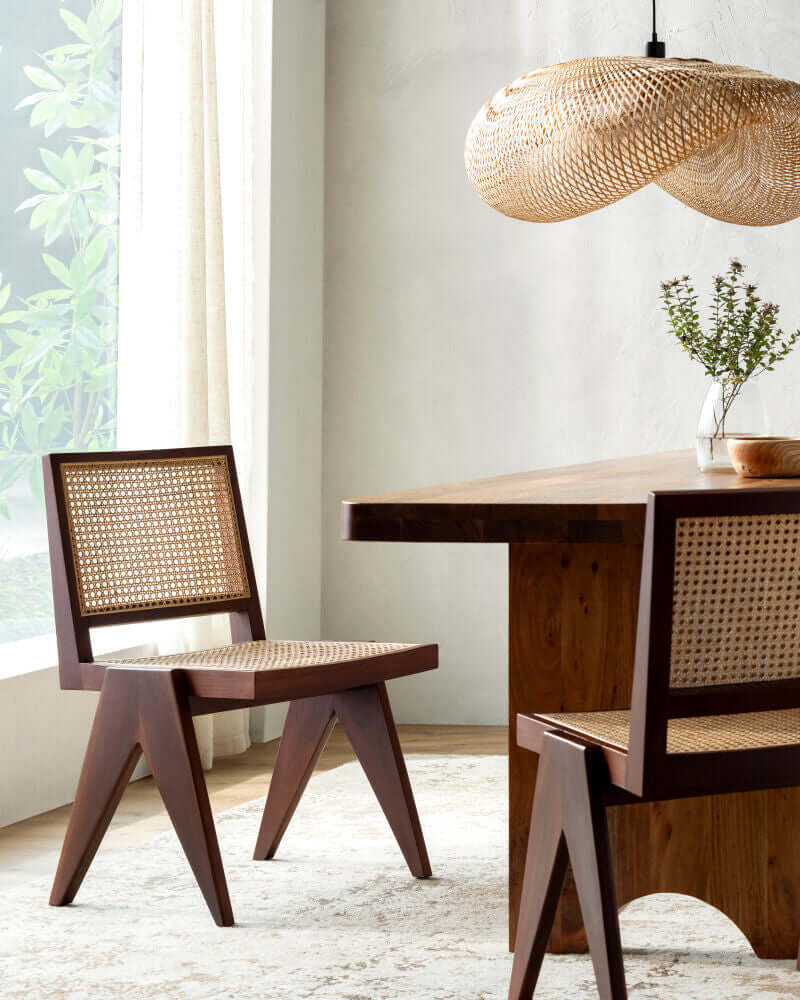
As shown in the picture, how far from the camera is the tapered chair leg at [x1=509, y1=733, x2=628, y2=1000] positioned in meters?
1.69

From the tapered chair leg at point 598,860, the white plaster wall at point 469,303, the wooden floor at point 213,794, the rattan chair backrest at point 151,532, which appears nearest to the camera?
the tapered chair leg at point 598,860

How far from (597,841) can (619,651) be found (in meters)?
0.45

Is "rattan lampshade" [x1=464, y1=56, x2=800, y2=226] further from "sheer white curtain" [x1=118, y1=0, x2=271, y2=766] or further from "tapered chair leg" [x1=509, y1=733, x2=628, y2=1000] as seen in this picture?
"sheer white curtain" [x1=118, y1=0, x2=271, y2=766]

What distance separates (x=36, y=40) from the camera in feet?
10.7

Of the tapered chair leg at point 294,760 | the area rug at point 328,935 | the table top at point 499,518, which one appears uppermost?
the table top at point 499,518

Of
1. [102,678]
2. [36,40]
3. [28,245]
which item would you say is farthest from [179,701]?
[36,40]

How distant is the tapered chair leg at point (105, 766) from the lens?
234 centimetres

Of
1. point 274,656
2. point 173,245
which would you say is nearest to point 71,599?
point 274,656

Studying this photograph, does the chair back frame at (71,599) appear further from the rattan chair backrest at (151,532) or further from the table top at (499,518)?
the table top at (499,518)

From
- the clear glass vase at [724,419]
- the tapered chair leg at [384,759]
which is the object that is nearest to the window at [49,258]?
the tapered chair leg at [384,759]

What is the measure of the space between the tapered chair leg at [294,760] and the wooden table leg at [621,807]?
62 centimetres

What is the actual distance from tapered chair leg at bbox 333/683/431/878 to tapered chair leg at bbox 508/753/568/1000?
0.72 meters

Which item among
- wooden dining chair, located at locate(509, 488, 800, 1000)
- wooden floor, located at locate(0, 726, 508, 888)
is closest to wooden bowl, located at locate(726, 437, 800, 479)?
wooden dining chair, located at locate(509, 488, 800, 1000)

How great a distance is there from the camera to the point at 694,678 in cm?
160
